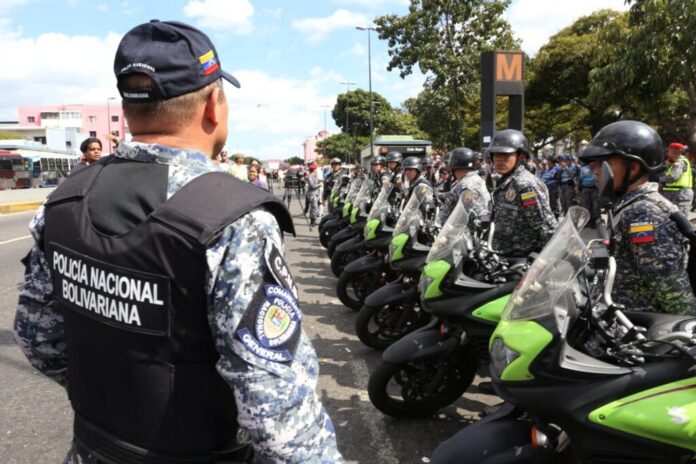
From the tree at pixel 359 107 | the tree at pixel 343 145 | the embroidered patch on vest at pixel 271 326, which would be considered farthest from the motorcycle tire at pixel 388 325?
the tree at pixel 359 107

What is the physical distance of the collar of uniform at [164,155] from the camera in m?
1.19

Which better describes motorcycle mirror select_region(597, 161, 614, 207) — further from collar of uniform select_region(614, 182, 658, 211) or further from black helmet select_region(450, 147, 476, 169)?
black helmet select_region(450, 147, 476, 169)

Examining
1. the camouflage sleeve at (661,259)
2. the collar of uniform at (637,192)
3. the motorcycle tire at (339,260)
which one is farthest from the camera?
the motorcycle tire at (339,260)

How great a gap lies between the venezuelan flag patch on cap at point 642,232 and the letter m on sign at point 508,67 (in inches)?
310

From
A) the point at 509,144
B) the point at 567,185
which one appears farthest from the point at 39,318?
the point at 567,185

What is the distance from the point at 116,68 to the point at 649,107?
37.2ft

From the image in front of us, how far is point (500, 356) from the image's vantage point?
6.95ft

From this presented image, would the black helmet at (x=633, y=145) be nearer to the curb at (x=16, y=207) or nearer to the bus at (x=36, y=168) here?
the curb at (x=16, y=207)

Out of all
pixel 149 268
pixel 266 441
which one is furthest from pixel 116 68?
pixel 266 441

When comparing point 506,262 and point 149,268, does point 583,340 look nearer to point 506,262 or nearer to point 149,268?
point 506,262

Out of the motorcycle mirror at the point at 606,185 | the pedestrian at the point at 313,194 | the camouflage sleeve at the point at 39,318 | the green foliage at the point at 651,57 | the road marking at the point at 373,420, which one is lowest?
the road marking at the point at 373,420

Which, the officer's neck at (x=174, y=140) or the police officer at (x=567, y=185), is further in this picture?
the police officer at (x=567, y=185)

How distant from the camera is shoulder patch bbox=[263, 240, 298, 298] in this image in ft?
3.53

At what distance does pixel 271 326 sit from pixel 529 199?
363 cm
